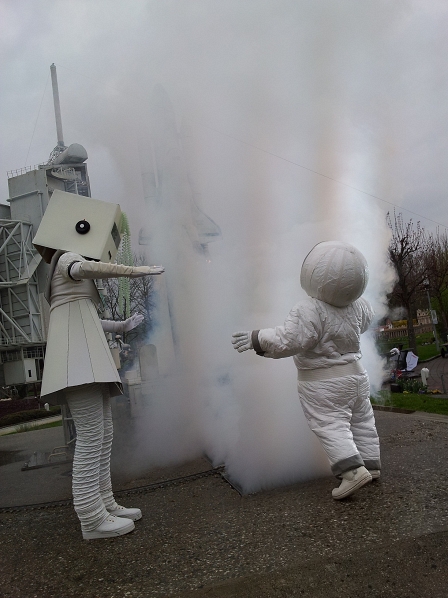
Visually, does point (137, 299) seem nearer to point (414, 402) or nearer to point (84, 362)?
point (414, 402)

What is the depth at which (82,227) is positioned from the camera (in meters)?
3.66

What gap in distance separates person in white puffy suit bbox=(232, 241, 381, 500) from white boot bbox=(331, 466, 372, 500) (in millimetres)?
182

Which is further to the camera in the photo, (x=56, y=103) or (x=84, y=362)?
(x=56, y=103)

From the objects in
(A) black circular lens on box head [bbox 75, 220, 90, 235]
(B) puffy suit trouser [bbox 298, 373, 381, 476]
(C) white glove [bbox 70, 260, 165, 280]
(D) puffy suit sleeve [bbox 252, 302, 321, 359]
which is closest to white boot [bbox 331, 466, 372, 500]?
(B) puffy suit trouser [bbox 298, 373, 381, 476]

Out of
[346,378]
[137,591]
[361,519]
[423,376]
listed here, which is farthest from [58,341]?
[423,376]

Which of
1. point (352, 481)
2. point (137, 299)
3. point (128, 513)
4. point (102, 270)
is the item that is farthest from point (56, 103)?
point (137, 299)

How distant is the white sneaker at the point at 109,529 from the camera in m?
3.16

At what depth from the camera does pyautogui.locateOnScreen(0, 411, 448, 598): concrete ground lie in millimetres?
2207

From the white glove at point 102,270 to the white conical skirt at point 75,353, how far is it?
0.25 m

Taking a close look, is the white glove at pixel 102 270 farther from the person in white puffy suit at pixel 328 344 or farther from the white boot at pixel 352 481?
the white boot at pixel 352 481

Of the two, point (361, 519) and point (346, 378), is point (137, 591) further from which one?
point (346, 378)

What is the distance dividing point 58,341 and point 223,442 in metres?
1.97

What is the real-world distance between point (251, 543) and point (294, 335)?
1.28m

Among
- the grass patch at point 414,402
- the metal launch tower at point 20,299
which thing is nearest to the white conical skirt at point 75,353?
the grass patch at point 414,402
